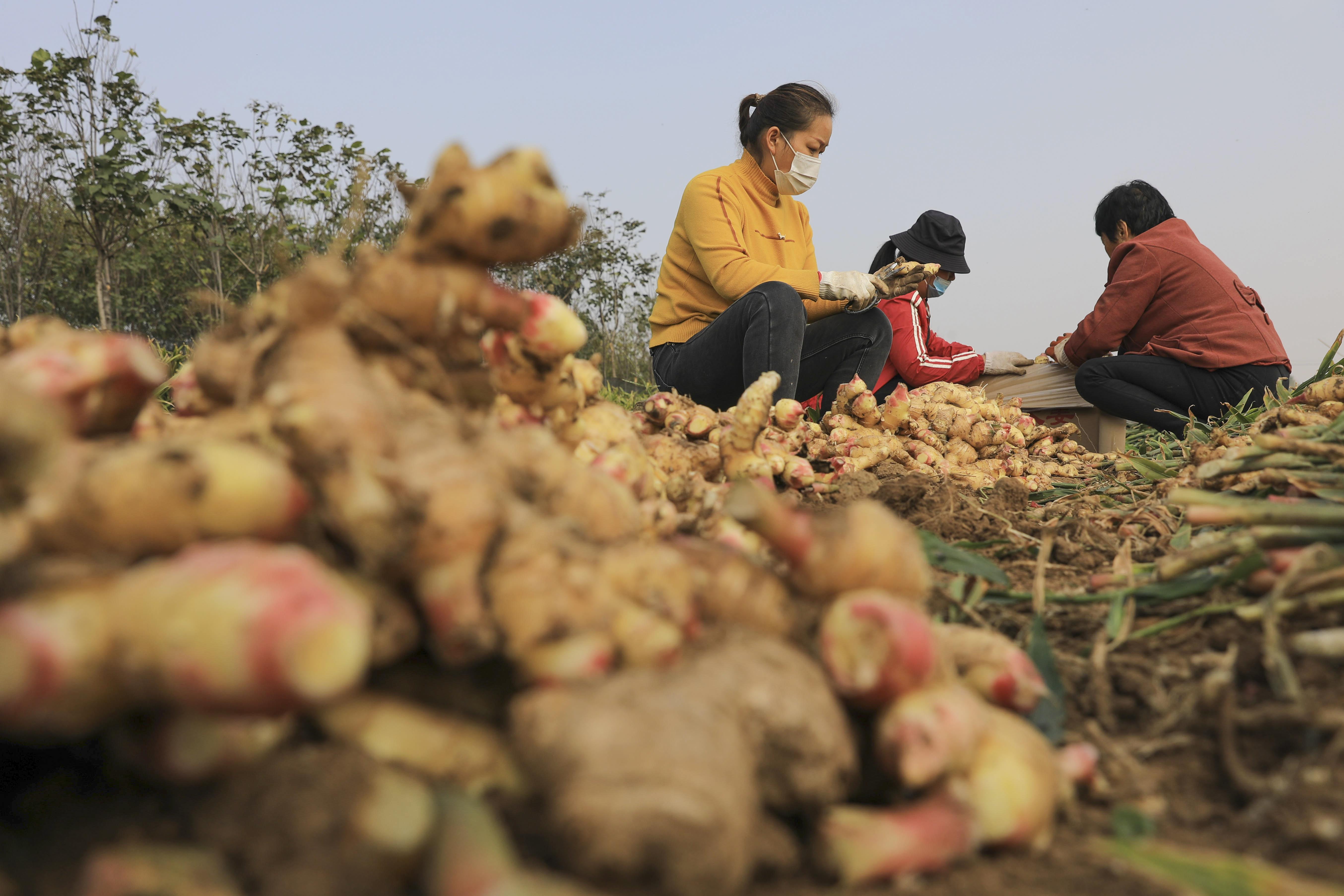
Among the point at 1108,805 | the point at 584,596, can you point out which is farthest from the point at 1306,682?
the point at 584,596

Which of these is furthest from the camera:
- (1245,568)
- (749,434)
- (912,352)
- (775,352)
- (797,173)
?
(912,352)

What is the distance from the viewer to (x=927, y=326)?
6.02 meters

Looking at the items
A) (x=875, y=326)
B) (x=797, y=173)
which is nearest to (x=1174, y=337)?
(x=875, y=326)

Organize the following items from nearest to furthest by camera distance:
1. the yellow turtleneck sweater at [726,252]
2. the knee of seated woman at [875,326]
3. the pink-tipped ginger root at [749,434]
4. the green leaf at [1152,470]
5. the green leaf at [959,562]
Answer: the green leaf at [959,562]
the pink-tipped ginger root at [749,434]
the green leaf at [1152,470]
the yellow turtleneck sweater at [726,252]
the knee of seated woman at [875,326]

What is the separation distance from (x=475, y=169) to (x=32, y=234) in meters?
15.6

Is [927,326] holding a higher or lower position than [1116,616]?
higher

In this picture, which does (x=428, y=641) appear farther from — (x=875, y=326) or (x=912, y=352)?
(x=912, y=352)

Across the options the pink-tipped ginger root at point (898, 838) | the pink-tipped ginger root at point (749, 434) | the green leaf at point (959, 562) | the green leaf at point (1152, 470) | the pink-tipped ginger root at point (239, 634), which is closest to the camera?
the pink-tipped ginger root at point (239, 634)

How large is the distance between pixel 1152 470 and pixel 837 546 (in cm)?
242

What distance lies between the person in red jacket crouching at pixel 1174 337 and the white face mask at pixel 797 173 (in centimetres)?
241

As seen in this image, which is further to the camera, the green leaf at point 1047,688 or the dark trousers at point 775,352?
the dark trousers at point 775,352

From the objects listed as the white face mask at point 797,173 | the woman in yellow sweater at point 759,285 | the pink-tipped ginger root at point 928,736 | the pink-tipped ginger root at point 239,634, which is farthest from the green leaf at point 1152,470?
the pink-tipped ginger root at point 239,634

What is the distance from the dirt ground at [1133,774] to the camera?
0.74 meters

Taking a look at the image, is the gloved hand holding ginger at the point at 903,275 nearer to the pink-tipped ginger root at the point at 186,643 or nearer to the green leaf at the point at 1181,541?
the green leaf at the point at 1181,541
